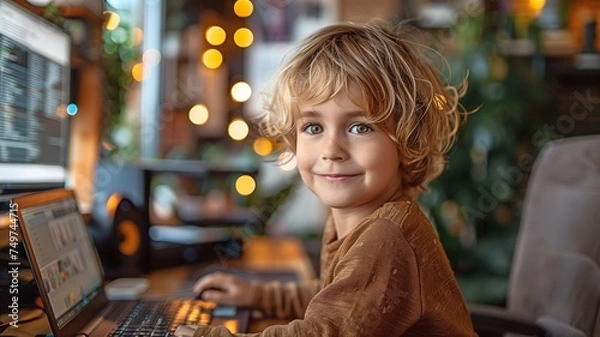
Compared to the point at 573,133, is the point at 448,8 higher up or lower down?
higher up

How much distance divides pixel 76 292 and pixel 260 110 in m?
0.94

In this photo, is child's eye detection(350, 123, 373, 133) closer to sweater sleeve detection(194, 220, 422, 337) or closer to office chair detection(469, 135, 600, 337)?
sweater sleeve detection(194, 220, 422, 337)

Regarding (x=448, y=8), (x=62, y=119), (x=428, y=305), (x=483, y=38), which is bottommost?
(x=428, y=305)

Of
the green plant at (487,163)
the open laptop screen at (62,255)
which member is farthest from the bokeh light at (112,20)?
the green plant at (487,163)

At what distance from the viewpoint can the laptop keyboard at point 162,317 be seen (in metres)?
1.09

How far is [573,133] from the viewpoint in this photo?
2.72m

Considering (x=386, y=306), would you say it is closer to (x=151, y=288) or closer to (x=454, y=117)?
(x=454, y=117)

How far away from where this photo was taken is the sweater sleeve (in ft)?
2.77

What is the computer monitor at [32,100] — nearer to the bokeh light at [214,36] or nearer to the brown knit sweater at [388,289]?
the brown knit sweater at [388,289]

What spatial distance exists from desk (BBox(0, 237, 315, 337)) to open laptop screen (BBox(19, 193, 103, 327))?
5 centimetres

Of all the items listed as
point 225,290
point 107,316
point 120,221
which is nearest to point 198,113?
point 120,221

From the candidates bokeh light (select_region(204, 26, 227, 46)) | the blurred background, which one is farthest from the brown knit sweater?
bokeh light (select_region(204, 26, 227, 46))

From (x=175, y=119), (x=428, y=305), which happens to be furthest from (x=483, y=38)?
(x=428, y=305)

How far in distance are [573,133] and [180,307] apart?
76.1 inches
